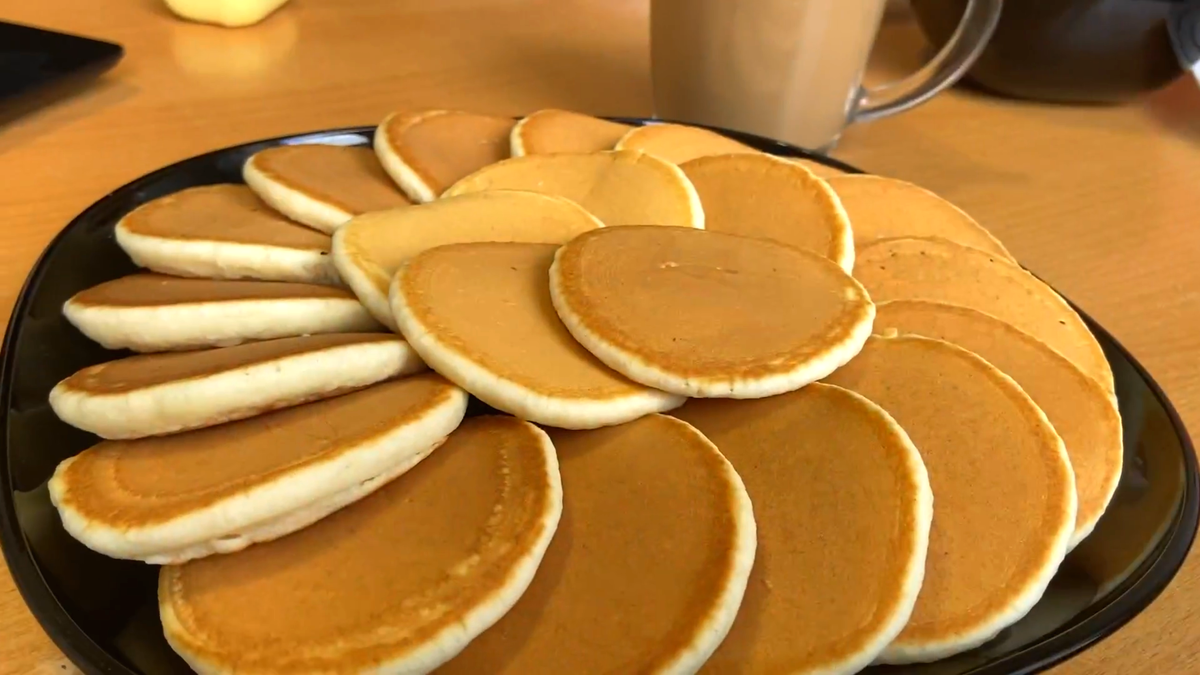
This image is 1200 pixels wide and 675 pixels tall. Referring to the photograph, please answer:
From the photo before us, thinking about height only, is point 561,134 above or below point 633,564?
above

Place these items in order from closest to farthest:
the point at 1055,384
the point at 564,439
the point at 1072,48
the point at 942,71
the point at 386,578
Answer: the point at 386,578 < the point at 564,439 < the point at 1055,384 < the point at 942,71 < the point at 1072,48

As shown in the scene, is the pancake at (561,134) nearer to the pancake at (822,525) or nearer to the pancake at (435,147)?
the pancake at (435,147)

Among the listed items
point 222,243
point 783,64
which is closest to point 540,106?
point 783,64

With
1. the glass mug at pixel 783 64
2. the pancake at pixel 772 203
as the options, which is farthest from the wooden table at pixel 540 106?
the pancake at pixel 772 203

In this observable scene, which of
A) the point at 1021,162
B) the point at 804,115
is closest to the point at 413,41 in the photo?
the point at 804,115

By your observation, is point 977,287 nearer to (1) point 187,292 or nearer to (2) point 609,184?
(2) point 609,184

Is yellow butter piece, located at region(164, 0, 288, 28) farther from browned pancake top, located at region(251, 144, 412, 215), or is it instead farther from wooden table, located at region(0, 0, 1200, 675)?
browned pancake top, located at region(251, 144, 412, 215)

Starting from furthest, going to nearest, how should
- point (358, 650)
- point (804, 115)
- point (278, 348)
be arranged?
point (804, 115)
point (278, 348)
point (358, 650)

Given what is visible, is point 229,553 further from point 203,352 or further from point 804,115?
point 804,115
